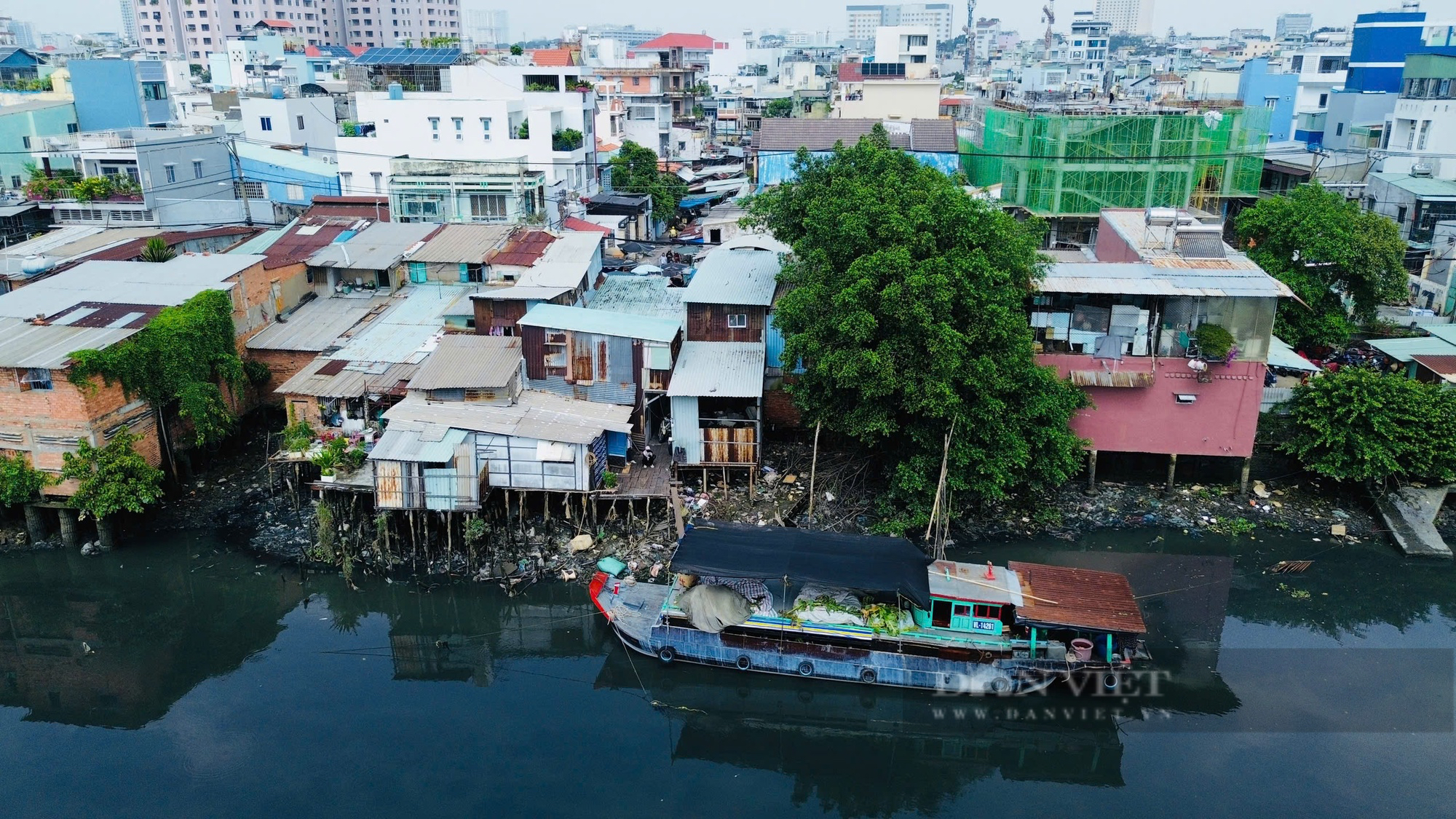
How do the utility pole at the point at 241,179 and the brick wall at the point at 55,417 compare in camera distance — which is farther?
the utility pole at the point at 241,179

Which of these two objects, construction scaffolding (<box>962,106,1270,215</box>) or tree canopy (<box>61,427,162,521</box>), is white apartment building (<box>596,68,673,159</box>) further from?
tree canopy (<box>61,427,162,521</box>)

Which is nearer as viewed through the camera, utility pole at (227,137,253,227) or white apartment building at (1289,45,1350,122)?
utility pole at (227,137,253,227)

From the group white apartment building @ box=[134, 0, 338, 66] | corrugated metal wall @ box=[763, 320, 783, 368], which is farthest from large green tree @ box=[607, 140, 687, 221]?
white apartment building @ box=[134, 0, 338, 66]

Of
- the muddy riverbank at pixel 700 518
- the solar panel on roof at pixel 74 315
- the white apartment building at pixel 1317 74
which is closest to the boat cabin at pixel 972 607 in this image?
the muddy riverbank at pixel 700 518

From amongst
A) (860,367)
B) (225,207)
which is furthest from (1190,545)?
(225,207)

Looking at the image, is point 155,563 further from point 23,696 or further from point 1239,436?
point 1239,436

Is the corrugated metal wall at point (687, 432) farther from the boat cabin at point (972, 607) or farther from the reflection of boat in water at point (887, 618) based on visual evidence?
the boat cabin at point (972, 607)
